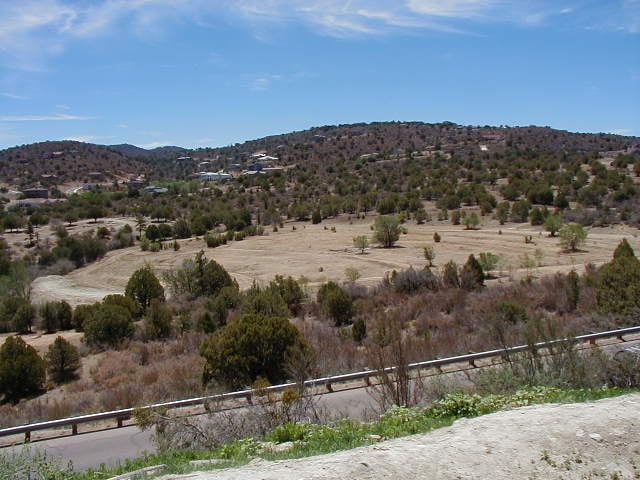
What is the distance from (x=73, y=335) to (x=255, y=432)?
1805 cm

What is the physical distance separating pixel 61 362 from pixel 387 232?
93.6 ft

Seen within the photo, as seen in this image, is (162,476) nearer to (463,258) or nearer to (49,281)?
(463,258)

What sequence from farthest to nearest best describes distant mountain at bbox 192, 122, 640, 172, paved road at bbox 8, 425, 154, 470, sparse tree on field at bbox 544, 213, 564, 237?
distant mountain at bbox 192, 122, 640, 172 → sparse tree on field at bbox 544, 213, 564, 237 → paved road at bbox 8, 425, 154, 470

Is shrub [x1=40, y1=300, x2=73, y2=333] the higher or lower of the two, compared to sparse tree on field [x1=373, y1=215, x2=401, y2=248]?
lower

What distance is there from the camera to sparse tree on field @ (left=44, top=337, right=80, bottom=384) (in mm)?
19125

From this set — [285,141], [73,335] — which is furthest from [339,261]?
[285,141]

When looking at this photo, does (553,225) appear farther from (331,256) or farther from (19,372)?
(19,372)

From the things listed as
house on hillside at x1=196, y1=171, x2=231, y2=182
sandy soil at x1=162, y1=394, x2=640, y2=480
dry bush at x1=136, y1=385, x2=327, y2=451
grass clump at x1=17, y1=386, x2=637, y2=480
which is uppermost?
house on hillside at x1=196, y1=171, x2=231, y2=182

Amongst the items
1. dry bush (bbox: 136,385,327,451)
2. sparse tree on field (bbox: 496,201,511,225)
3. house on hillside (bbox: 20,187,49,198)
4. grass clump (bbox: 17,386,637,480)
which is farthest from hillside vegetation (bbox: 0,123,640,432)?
house on hillside (bbox: 20,187,49,198)

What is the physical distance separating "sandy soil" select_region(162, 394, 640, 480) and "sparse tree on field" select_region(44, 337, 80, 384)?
46.0ft

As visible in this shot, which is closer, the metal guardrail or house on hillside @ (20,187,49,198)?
the metal guardrail

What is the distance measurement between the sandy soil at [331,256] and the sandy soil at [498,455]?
23.2 metres

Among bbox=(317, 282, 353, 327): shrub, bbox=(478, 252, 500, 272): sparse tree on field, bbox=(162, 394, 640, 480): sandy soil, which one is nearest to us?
bbox=(162, 394, 640, 480): sandy soil

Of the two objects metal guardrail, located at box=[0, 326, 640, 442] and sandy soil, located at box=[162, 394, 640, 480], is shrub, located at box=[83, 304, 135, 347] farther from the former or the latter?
sandy soil, located at box=[162, 394, 640, 480]
